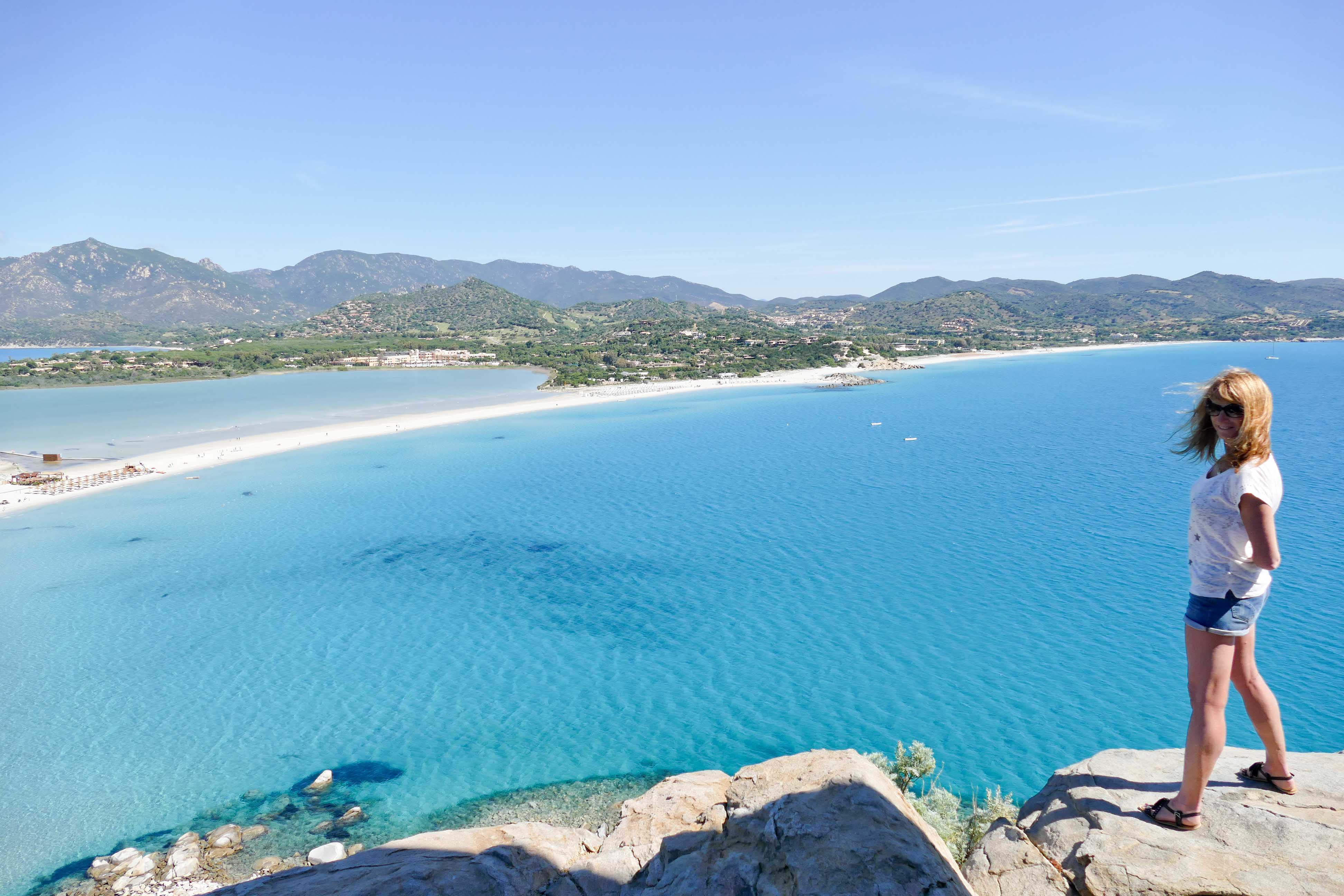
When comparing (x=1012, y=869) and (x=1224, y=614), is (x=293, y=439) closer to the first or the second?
(x=1012, y=869)

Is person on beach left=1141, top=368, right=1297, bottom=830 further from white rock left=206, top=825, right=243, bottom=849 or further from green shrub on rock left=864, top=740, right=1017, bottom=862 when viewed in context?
white rock left=206, top=825, right=243, bottom=849

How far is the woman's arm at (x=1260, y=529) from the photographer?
13.6ft

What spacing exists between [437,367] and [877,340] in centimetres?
11385

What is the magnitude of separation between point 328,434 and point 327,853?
5694 centimetres

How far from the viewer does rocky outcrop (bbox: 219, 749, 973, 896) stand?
540cm

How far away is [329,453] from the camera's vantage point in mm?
53781

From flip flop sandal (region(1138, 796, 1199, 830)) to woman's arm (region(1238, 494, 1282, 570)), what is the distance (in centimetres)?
204

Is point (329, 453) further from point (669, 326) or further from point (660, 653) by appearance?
point (669, 326)

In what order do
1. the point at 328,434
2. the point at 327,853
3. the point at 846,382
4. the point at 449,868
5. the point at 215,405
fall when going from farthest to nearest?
the point at 846,382 → the point at 215,405 → the point at 328,434 → the point at 327,853 → the point at 449,868

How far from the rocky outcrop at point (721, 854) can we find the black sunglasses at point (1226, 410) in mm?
4032

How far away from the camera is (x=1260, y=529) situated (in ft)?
13.9

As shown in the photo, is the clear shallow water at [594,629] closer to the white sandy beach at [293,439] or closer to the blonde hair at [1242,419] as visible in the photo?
the white sandy beach at [293,439]

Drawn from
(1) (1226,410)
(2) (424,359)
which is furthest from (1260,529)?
(2) (424,359)

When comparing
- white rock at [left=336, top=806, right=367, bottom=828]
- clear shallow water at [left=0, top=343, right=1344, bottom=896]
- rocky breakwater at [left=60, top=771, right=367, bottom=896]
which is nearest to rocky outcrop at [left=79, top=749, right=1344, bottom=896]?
rocky breakwater at [left=60, top=771, right=367, bottom=896]
